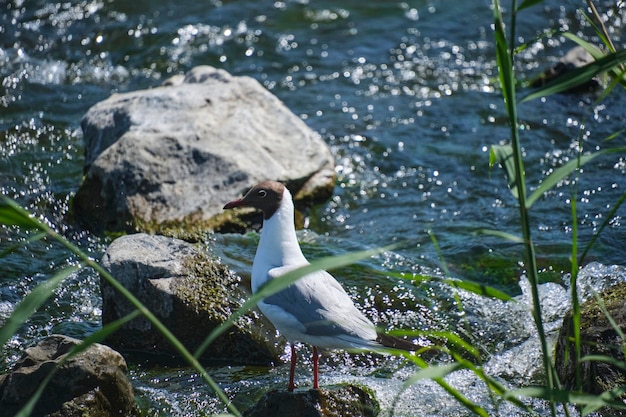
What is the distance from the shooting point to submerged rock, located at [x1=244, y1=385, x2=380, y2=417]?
4.04 metres

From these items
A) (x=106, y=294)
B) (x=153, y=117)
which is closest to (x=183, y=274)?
(x=106, y=294)

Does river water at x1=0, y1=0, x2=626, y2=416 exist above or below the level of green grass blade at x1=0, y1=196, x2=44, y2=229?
below

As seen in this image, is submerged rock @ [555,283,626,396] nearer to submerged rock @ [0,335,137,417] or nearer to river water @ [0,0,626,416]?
river water @ [0,0,626,416]

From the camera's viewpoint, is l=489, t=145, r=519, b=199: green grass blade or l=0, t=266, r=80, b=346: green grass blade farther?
l=489, t=145, r=519, b=199: green grass blade

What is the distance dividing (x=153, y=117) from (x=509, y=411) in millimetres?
3977

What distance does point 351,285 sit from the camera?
18.6 ft

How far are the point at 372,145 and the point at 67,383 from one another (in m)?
4.95

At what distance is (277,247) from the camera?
14.8ft

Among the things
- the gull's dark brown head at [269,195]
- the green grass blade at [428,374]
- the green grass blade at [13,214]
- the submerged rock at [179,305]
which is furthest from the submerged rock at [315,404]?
the green grass blade at [13,214]

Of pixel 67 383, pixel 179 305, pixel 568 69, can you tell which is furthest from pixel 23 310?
pixel 568 69

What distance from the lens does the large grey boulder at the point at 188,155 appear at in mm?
6500

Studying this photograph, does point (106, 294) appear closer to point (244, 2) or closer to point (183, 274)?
point (183, 274)

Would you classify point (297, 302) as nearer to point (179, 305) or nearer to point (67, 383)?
point (179, 305)

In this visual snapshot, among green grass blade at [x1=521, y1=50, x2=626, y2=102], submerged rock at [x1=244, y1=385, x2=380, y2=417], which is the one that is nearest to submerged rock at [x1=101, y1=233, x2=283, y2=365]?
A: submerged rock at [x1=244, y1=385, x2=380, y2=417]
